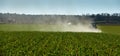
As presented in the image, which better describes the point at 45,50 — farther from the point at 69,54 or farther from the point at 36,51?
the point at 69,54

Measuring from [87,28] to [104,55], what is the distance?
66.1 meters

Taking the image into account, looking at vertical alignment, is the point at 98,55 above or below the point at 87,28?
above

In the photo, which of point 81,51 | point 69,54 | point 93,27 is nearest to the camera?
point 69,54

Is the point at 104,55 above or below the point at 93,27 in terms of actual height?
above

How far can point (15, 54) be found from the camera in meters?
18.3

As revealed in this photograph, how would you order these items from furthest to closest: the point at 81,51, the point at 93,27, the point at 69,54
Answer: the point at 93,27 < the point at 81,51 < the point at 69,54

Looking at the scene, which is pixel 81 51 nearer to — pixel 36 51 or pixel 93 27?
pixel 36 51

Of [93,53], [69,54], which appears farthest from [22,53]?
[93,53]

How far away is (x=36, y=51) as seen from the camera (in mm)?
19031

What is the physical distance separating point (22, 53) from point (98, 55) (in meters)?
4.70

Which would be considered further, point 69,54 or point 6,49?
point 6,49

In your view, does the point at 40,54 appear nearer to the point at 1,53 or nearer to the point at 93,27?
the point at 1,53

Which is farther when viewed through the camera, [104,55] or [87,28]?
[87,28]

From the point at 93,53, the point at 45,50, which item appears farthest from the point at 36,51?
the point at 93,53
